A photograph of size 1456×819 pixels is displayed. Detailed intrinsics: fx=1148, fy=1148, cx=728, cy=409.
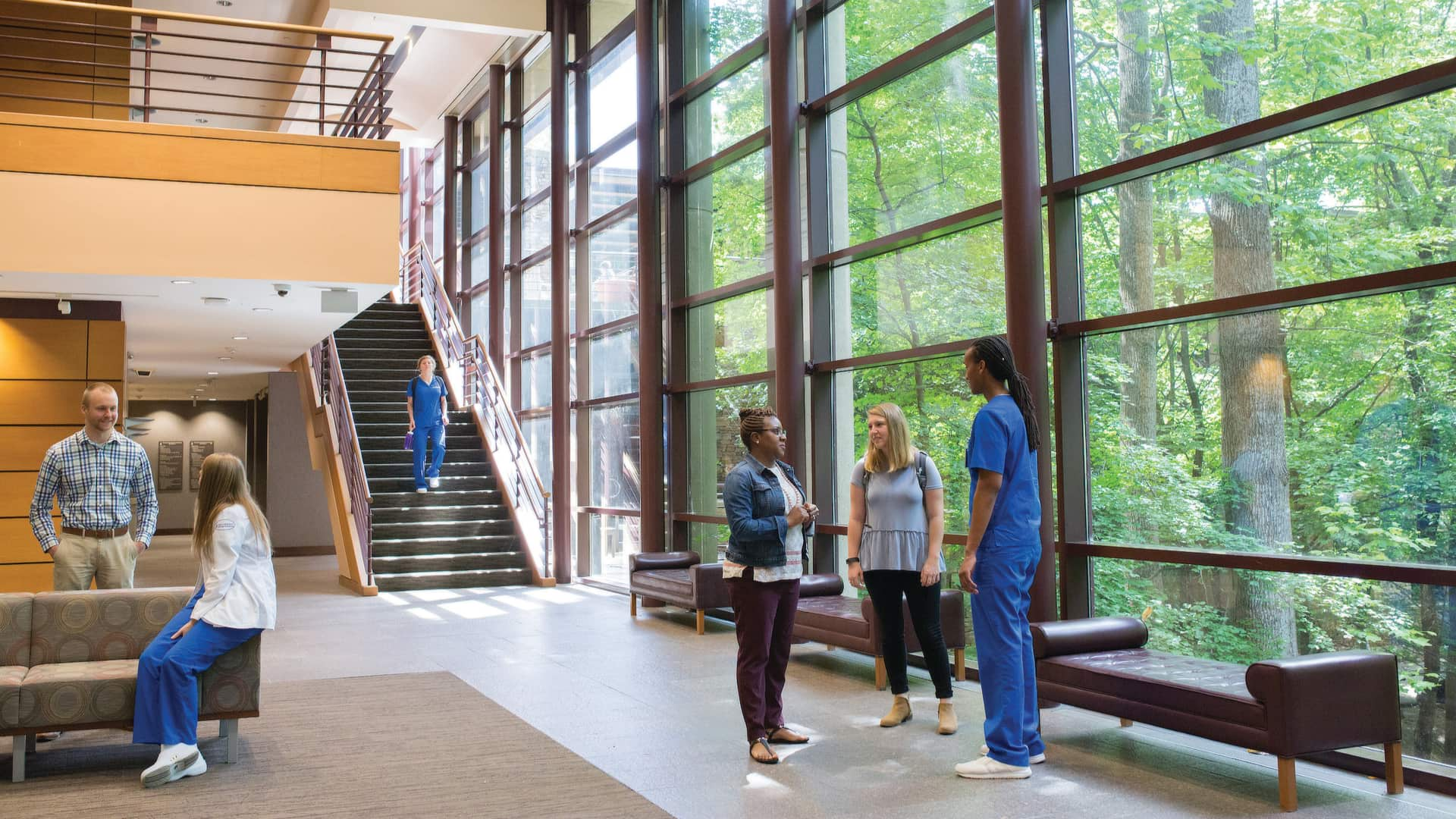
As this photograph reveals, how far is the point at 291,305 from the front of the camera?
34.4 feet

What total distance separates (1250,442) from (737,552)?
2.61 m

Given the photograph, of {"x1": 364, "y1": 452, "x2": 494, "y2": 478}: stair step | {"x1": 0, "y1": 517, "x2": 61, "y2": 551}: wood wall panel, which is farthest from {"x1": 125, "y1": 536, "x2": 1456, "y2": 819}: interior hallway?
{"x1": 364, "y1": 452, "x2": 494, "y2": 478}: stair step

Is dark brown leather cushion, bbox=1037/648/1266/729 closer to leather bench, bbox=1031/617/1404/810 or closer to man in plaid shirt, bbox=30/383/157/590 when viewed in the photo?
leather bench, bbox=1031/617/1404/810

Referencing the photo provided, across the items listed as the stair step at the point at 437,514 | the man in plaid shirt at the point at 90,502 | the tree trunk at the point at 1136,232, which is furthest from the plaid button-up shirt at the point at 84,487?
the stair step at the point at 437,514

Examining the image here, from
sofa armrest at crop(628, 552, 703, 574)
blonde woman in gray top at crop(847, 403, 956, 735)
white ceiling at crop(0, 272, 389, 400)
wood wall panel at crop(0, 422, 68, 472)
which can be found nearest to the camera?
blonde woman in gray top at crop(847, 403, 956, 735)

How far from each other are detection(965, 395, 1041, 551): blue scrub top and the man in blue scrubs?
32.7ft

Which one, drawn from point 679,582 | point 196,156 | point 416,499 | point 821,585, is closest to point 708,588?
point 679,582

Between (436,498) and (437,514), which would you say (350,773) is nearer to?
(437,514)

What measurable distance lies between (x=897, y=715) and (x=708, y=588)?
3.59 m

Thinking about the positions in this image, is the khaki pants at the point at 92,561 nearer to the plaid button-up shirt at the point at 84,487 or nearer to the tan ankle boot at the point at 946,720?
the plaid button-up shirt at the point at 84,487

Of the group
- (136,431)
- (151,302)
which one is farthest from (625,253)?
(136,431)

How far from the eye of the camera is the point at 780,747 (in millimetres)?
5211

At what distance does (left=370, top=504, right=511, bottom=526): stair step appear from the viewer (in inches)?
536

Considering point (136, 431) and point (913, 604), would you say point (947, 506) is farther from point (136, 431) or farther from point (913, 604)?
point (136, 431)
